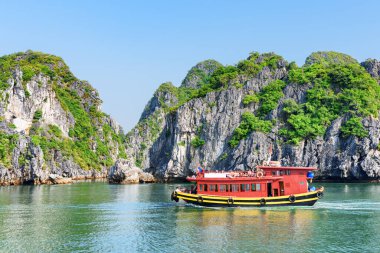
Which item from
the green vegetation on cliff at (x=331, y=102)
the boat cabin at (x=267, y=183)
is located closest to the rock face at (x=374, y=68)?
the green vegetation on cliff at (x=331, y=102)

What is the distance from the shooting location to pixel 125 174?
84.9m

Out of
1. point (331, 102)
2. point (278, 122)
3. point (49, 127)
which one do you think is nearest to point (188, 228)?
point (278, 122)

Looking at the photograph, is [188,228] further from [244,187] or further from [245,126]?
[245,126]

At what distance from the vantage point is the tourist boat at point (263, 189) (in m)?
39.9

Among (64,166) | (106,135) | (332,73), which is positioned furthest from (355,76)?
(106,135)

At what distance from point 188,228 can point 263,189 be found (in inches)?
475

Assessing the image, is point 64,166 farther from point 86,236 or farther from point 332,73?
point 86,236

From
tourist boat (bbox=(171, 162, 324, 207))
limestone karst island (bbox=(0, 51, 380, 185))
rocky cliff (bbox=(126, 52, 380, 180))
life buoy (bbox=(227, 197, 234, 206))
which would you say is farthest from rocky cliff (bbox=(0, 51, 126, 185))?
life buoy (bbox=(227, 197, 234, 206))

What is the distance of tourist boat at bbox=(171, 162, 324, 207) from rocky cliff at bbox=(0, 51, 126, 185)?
182 feet

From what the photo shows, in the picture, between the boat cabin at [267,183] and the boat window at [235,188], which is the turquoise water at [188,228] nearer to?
the boat cabin at [267,183]

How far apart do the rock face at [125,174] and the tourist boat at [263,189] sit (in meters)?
44.9

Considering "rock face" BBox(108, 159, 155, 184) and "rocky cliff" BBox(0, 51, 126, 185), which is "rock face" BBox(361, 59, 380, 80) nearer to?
"rock face" BBox(108, 159, 155, 184)

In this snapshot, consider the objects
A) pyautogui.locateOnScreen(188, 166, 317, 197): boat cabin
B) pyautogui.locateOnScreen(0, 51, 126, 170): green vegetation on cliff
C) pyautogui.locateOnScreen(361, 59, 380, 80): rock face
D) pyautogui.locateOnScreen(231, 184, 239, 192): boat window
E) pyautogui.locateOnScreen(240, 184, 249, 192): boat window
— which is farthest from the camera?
pyautogui.locateOnScreen(0, 51, 126, 170): green vegetation on cliff

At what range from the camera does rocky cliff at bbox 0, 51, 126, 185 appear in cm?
8819
